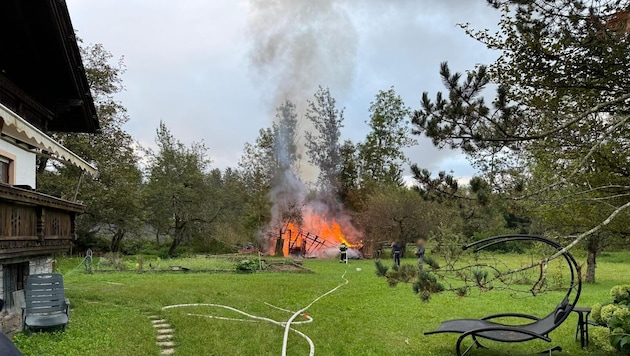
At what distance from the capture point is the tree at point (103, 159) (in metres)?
24.0

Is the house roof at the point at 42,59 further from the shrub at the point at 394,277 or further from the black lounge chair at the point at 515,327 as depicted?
the black lounge chair at the point at 515,327

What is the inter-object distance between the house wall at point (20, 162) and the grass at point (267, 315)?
3084mm

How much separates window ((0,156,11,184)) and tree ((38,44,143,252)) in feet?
48.9

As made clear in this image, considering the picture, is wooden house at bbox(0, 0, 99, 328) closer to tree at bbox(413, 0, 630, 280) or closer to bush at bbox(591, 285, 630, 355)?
tree at bbox(413, 0, 630, 280)

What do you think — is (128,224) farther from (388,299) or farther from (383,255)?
(388,299)

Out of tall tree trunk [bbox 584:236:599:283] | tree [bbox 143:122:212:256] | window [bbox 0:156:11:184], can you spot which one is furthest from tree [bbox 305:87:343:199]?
window [bbox 0:156:11:184]

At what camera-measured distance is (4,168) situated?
9.41m

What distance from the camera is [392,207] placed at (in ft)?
104

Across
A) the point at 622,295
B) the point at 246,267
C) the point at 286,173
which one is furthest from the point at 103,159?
the point at 622,295

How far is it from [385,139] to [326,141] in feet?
19.7

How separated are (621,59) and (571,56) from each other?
2.04ft

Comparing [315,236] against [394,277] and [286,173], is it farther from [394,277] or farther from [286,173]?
[394,277]

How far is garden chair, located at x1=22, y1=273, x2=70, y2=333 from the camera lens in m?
8.16

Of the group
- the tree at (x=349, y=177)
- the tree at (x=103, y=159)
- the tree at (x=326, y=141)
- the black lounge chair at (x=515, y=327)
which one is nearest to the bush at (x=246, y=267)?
the tree at (x=103, y=159)
